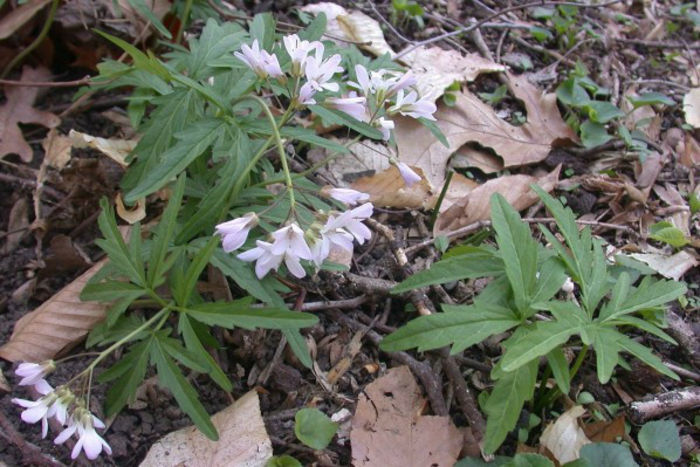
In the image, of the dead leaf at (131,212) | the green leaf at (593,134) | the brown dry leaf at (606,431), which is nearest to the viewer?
the brown dry leaf at (606,431)

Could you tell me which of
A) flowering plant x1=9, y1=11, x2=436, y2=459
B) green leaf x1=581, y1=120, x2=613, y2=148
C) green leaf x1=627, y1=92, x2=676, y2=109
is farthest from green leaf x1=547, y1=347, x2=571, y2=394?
green leaf x1=627, y1=92, x2=676, y2=109

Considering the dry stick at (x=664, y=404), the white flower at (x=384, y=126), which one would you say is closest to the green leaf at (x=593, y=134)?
the dry stick at (x=664, y=404)

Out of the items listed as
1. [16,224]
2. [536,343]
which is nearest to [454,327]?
[536,343]

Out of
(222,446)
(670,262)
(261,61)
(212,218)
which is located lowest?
(222,446)

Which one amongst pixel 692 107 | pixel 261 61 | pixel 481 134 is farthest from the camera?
pixel 692 107

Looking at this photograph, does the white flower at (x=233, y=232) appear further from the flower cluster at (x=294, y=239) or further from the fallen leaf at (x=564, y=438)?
the fallen leaf at (x=564, y=438)

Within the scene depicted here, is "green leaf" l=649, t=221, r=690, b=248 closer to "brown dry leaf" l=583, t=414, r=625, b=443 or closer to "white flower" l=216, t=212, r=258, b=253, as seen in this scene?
"brown dry leaf" l=583, t=414, r=625, b=443

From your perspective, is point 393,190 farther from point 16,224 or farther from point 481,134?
point 16,224
